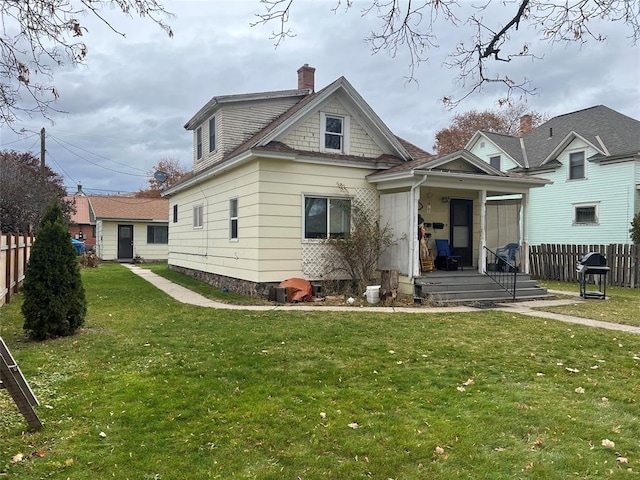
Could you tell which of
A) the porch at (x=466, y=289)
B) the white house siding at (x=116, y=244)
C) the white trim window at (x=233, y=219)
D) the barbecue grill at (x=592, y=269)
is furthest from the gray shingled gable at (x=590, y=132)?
the white house siding at (x=116, y=244)

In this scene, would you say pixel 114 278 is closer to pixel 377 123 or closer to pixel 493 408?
pixel 377 123

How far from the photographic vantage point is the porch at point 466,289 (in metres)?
11.6

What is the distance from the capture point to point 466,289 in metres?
12.1

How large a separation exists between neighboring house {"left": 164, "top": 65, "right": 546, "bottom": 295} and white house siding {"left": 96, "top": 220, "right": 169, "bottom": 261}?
15.5 metres

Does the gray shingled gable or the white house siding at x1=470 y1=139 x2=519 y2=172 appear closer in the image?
the gray shingled gable

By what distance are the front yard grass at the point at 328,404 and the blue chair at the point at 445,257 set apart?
5.98m

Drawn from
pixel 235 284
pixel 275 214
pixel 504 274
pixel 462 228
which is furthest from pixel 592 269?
pixel 235 284

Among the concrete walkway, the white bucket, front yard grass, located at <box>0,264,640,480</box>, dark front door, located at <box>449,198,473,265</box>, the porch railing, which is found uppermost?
dark front door, located at <box>449,198,473,265</box>

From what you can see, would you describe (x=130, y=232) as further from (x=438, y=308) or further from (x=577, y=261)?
(x=577, y=261)

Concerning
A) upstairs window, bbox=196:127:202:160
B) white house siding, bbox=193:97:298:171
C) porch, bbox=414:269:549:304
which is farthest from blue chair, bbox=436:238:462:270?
upstairs window, bbox=196:127:202:160

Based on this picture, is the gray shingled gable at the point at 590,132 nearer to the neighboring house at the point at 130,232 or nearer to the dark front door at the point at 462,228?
the dark front door at the point at 462,228

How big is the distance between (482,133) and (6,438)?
93.5 feet

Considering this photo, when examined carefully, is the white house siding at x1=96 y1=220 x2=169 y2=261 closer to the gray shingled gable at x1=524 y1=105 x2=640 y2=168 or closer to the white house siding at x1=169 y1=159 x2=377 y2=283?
the white house siding at x1=169 y1=159 x2=377 y2=283

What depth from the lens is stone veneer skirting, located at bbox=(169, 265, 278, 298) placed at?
12.2 m
